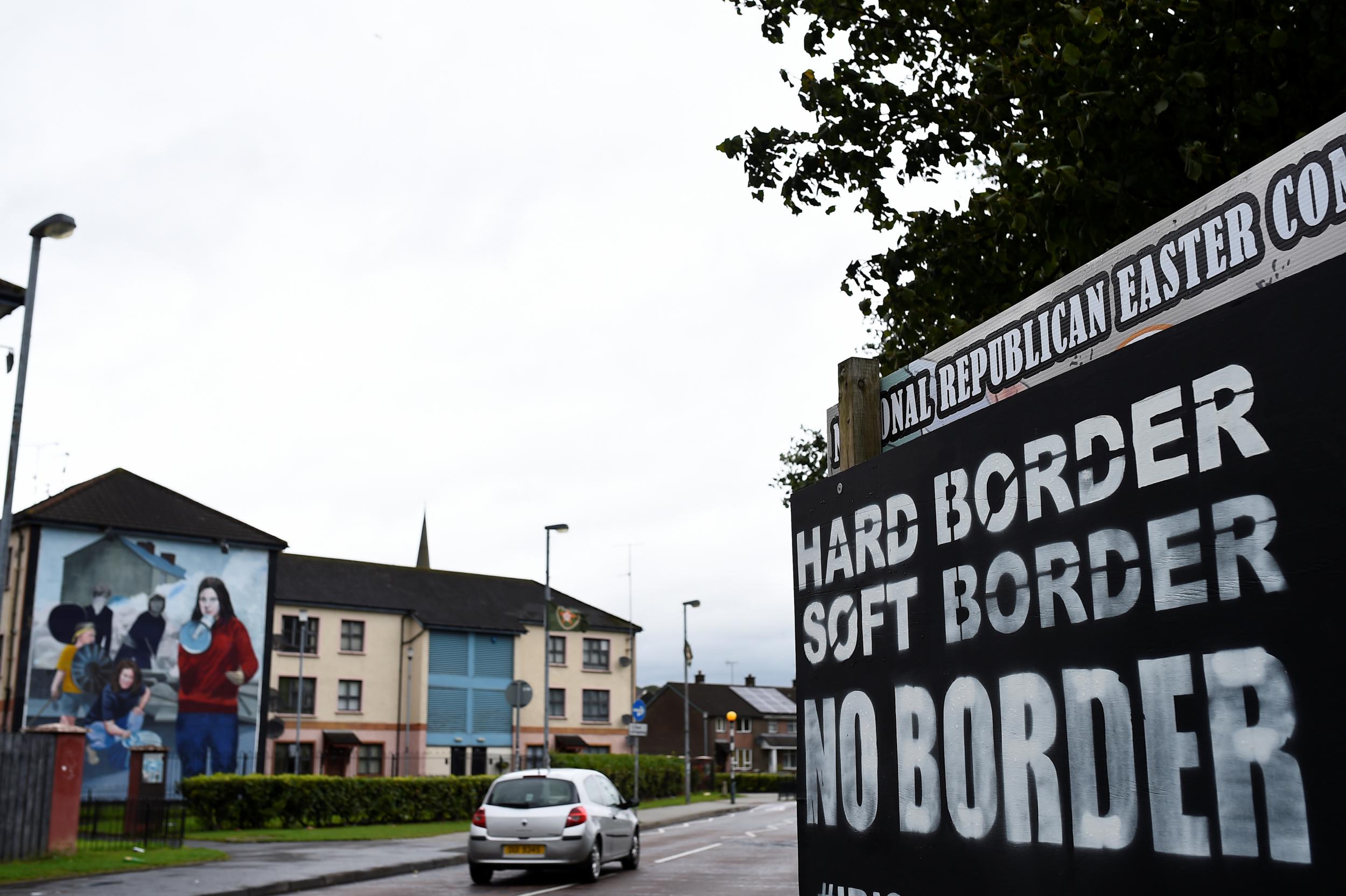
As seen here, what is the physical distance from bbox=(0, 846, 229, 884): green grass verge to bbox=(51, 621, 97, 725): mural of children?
64.7ft

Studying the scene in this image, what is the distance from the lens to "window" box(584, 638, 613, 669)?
61562mm

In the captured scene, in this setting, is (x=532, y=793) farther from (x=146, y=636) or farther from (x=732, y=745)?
(x=732, y=745)

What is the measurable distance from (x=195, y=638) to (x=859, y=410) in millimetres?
42057

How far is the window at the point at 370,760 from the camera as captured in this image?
53.3 m

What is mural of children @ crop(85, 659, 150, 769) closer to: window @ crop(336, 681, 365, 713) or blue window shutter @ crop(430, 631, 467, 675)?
window @ crop(336, 681, 365, 713)

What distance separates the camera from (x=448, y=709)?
55406 millimetres

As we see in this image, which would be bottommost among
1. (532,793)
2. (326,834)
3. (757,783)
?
(757,783)

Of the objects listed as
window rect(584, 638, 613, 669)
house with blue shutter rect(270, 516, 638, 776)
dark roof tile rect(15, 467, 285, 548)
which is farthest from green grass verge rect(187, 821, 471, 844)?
window rect(584, 638, 613, 669)

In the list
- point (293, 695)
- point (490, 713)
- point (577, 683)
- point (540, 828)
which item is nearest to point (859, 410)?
point (540, 828)

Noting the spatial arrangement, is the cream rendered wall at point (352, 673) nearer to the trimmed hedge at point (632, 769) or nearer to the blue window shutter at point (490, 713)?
the blue window shutter at point (490, 713)


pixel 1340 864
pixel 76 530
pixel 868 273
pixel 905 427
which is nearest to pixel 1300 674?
pixel 1340 864

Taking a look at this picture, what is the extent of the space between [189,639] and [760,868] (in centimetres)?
2937

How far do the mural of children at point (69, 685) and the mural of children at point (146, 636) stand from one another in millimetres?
1302

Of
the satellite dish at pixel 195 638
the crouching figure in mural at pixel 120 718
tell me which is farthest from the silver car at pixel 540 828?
the satellite dish at pixel 195 638
